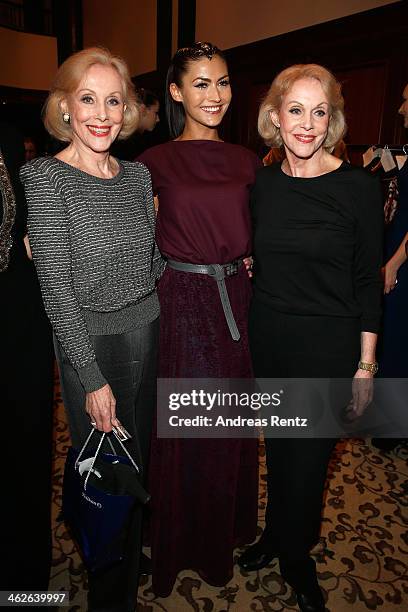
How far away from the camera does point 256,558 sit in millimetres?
2074

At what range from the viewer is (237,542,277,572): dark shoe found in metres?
2.06

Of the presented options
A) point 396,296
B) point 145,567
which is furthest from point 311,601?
point 396,296

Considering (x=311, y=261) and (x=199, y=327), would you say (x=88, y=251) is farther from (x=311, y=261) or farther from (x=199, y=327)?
(x=311, y=261)

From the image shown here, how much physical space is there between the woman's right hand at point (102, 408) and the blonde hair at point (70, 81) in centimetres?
85

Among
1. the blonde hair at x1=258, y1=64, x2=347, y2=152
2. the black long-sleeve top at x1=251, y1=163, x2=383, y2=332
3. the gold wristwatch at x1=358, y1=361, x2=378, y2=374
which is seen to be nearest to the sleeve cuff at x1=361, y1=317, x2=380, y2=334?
the black long-sleeve top at x1=251, y1=163, x2=383, y2=332

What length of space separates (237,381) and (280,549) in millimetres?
717

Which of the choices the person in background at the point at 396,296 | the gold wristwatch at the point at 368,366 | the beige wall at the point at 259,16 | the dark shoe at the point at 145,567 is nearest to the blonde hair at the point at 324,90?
the gold wristwatch at the point at 368,366

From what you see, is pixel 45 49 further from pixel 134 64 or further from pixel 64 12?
pixel 134 64

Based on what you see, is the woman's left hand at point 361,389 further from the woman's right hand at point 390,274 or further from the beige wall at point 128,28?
the beige wall at point 128,28

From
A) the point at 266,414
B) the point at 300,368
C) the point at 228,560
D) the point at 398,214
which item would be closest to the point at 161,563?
the point at 228,560

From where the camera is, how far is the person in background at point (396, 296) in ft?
9.10

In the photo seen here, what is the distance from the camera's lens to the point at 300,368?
1.70 metres

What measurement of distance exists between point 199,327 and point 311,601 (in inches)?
45.8

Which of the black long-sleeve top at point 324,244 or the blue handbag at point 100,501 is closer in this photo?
the blue handbag at point 100,501
